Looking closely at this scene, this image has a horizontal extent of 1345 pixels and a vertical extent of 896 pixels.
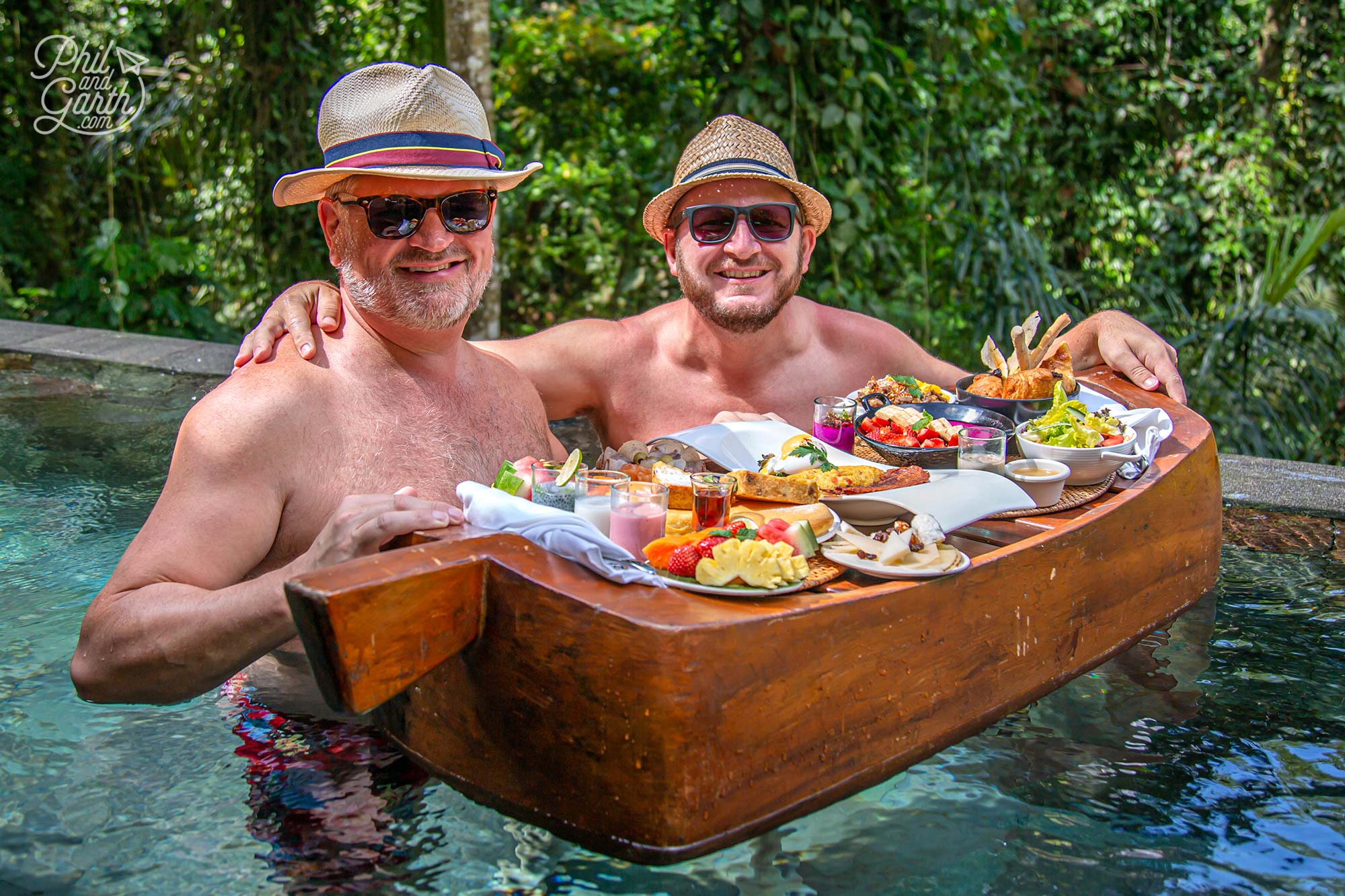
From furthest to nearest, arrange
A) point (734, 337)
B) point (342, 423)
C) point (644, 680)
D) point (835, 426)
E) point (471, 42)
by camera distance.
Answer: point (471, 42) < point (734, 337) < point (835, 426) < point (342, 423) < point (644, 680)

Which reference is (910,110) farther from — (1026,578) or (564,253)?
(1026,578)

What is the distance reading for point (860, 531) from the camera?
2656mm

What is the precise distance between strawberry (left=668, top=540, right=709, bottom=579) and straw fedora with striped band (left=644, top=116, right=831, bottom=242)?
2001 millimetres

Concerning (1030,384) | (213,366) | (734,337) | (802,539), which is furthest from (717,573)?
(213,366)

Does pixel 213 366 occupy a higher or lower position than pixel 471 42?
lower

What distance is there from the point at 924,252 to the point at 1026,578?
16.3 feet

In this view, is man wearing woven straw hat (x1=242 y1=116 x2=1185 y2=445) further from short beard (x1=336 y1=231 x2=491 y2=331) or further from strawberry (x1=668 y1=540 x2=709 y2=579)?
strawberry (x1=668 y1=540 x2=709 y2=579)

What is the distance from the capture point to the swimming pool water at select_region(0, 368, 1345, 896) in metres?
2.22

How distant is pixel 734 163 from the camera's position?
3877 mm

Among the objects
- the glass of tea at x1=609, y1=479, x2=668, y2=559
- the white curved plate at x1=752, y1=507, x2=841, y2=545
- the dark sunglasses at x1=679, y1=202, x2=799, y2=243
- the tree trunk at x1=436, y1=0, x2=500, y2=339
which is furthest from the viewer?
the tree trunk at x1=436, y1=0, x2=500, y2=339

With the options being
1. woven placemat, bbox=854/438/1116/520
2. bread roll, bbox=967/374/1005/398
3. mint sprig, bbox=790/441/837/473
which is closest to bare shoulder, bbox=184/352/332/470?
mint sprig, bbox=790/441/837/473

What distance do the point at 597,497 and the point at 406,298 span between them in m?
0.86

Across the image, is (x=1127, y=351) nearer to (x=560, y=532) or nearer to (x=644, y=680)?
(x=560, y=532)

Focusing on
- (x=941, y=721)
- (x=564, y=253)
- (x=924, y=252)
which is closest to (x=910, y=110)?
(x=924, y=252)
